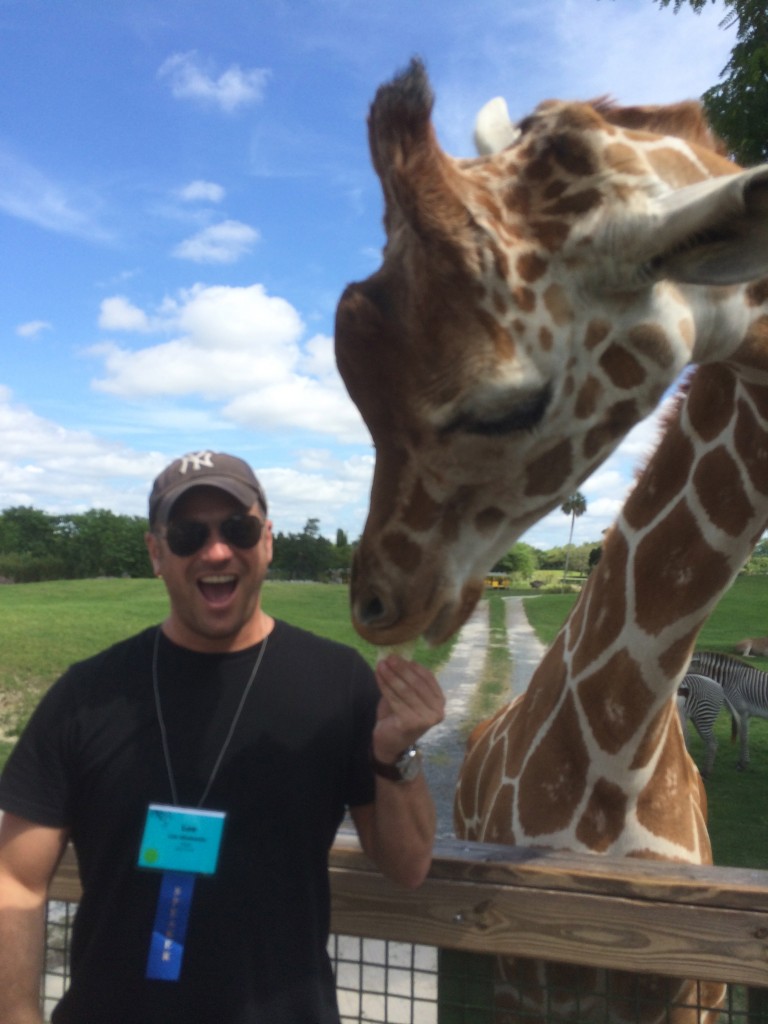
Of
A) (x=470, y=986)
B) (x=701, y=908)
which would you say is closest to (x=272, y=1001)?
(x=470, y=986)

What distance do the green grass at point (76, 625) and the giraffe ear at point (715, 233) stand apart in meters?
1.00

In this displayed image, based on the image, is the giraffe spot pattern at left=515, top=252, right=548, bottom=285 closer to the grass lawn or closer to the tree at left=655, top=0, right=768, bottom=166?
the grass lawn

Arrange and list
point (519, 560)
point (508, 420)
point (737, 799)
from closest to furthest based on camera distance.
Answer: point (508, 420), point (737, 799), point (519, 560)

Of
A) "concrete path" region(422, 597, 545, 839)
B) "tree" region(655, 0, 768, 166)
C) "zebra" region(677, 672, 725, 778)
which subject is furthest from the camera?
"zebra" region(677, 672, 725, 778)

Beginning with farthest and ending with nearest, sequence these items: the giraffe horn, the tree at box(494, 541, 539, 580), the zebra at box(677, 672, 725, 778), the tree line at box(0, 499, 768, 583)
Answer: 1. the tree line at box(0, 499, 768, 583)
2. the tree at box(494, 541, 539, 580)
3. the zebra at box(677, 672, 725, 778)
4. the giraffe horn

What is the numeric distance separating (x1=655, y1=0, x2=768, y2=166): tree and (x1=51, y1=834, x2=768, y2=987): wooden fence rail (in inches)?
264

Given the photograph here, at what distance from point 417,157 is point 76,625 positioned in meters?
21.4

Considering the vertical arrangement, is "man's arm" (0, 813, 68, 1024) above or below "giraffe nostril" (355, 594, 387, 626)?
below

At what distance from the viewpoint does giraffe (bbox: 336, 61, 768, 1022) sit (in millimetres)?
1654

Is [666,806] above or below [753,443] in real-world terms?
below

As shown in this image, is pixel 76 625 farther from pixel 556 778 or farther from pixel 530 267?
pixel 530 267


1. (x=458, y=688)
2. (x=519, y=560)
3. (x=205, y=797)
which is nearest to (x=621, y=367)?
(x=205, y=797)

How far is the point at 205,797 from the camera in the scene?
1865 millimetres

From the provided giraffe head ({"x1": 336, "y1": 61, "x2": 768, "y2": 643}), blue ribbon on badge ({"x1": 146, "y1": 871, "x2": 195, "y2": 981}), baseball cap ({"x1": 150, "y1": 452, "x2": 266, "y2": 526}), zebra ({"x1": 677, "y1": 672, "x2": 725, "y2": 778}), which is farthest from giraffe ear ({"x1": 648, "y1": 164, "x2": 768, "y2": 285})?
zebra ({"x1": 677, "y1": 672, "x2": 725, "y2": 778})
